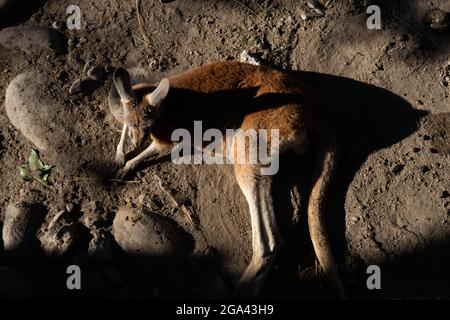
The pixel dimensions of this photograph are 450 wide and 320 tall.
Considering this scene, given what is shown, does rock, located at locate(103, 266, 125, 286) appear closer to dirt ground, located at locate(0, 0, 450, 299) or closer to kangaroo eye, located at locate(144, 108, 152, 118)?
dirt ground, located at locate(0, 0, 450, 299)

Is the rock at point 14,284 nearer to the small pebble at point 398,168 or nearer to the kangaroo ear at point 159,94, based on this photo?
the kangaroo ear at point 159,94

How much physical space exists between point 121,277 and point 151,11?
9.78 ft

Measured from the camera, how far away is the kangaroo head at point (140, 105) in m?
5.36

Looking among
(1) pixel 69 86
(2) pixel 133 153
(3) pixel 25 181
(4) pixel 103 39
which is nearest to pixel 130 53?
(4) pixel 103 39

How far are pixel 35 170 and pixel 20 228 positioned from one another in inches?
24.4

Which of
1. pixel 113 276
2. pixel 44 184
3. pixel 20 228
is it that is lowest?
pixel 113 276

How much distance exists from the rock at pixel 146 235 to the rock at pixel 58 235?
402mm

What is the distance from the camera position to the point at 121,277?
5484 millimetres

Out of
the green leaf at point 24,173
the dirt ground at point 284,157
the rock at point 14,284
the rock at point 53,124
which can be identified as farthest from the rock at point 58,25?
the rock at point 14,284

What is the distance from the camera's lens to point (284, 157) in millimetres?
5980

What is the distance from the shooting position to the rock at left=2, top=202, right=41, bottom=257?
5.54 m

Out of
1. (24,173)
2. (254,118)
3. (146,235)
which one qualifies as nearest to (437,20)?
(254,118)

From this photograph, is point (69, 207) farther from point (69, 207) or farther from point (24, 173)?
point (24, 173)
